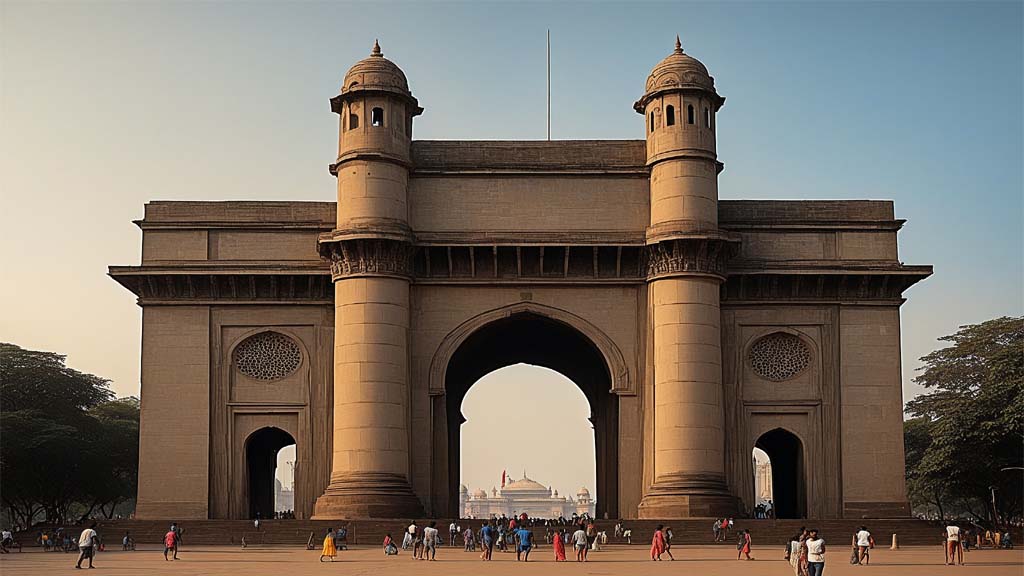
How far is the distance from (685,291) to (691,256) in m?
1.24

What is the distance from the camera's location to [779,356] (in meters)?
55.8

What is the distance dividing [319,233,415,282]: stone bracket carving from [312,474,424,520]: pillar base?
23.1 ft

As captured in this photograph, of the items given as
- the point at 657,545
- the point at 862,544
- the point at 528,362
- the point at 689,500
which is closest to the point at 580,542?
the point at 657,545

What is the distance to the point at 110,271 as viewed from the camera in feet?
180

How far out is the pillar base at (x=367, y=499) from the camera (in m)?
51.1

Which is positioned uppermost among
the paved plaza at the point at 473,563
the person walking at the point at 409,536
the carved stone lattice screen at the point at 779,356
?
the carved stone lattice screen at the point at 779,356

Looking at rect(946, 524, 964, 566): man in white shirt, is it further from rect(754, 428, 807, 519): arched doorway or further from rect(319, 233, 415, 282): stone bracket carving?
rect(319, 233, 415, 282): stone bracket carving

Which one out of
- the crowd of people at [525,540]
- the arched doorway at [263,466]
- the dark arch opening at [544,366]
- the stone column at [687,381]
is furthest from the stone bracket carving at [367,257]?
the crowd of people at [525,540]

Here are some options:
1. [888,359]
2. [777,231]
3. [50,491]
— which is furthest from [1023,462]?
[50,491]

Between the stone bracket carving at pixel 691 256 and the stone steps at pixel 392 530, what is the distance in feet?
28.6

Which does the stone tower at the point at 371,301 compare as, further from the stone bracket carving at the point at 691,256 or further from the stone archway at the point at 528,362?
the stone bracket carving at the point at 691,256

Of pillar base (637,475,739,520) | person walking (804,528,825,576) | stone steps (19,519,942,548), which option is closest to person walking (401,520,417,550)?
stone steps (19,519,942,548)

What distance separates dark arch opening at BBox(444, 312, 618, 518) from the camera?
2329 inches

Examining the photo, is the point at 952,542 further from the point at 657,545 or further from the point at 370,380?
the point at 370,380
